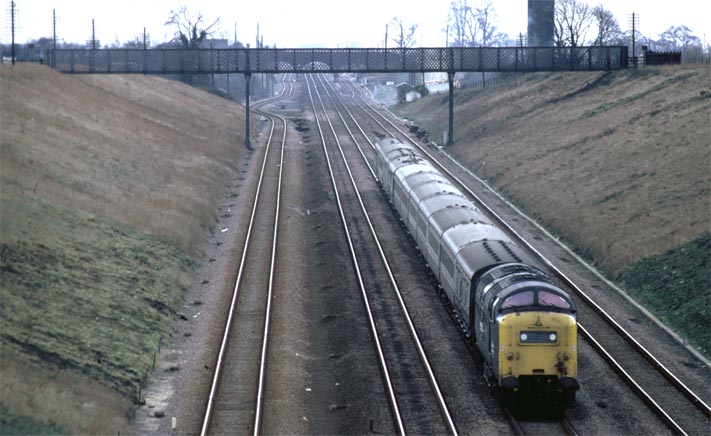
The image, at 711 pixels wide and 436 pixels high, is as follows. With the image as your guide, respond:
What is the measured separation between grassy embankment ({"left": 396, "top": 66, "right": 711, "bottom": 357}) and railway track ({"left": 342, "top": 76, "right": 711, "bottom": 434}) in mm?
2096

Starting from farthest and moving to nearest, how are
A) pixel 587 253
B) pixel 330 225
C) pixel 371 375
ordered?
pixel 330 225
pixel 587 253
pixel 371 375

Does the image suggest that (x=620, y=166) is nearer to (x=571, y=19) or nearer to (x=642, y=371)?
(x=642, y=371)

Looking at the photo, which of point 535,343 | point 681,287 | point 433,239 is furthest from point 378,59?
point 535,343

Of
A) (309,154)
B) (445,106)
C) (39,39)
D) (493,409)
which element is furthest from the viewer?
(39,39)

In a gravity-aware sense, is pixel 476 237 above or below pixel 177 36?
below

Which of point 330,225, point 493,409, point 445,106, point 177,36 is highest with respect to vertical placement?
point 177,36

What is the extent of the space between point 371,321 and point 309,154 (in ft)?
134

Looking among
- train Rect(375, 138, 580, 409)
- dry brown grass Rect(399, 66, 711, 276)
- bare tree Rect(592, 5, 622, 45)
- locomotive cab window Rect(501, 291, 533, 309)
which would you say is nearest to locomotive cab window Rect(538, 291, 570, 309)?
train Rect(375, 138, 580, 409)

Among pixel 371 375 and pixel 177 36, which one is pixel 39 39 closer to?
pixel 177 36

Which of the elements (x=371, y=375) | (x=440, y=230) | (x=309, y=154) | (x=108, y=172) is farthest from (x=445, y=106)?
(x=371, y=375)

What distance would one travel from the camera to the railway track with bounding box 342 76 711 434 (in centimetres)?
2245

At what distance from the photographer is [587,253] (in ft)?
130

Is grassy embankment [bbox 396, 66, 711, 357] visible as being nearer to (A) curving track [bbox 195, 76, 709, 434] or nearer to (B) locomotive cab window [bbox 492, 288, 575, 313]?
(A) curving track [bbox 195, 76, 709, 434]

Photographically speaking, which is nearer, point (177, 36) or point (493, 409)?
point (493, 409)
